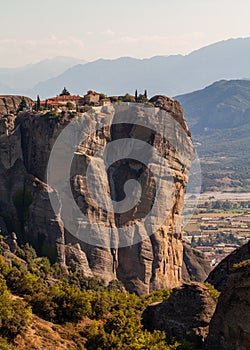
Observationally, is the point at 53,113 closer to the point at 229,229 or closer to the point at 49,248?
the point at 49,248

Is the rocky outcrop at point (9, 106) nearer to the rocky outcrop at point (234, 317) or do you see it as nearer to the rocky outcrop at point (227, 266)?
the rocky outcrop at point (227, 266)

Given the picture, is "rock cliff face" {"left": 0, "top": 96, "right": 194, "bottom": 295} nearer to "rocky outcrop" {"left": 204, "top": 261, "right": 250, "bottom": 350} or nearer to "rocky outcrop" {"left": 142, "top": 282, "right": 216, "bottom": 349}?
"rocky outcrop" {"left": 142, "top": 282, "right": 216, "bottom": 349}

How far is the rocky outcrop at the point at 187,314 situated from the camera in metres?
27.5

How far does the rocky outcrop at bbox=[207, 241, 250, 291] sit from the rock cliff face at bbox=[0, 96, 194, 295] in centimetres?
1941

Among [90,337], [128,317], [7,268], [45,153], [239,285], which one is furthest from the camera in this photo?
[45,153]

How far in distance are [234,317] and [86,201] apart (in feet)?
113

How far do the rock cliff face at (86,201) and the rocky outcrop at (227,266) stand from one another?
1941cm

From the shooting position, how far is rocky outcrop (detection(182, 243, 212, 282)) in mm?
67812

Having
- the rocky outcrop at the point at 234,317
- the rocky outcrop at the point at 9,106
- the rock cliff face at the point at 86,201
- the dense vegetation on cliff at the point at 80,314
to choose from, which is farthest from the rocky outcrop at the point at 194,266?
the rocky outcrop at the point at 234,317

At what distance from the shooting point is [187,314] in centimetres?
2791

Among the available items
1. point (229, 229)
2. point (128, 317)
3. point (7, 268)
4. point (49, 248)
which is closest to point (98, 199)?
point (49, 248)

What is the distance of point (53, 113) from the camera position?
59.1 m

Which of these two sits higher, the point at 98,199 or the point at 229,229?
the point at 98,199

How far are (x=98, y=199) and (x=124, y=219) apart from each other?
128 inches
